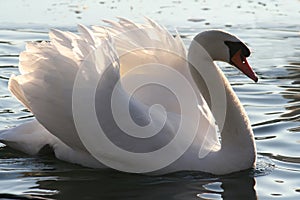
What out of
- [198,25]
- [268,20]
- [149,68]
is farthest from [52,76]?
[268,20]

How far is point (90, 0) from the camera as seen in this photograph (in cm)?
1427

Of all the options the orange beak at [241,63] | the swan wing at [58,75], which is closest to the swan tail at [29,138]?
the swan wing at [58,75]

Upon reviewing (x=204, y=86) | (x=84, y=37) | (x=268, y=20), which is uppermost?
(x=84, y=37)

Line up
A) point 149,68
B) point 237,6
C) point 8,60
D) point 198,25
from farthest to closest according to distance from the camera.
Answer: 1. point 237,6
2. point 198,25
3. point 8,60
4. point 149,68

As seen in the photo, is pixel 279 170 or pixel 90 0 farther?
pixel 90 0

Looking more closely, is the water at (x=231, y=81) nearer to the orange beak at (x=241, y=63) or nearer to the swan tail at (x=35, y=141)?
the swan tail at (x=35, y=141)

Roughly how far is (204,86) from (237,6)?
746 cm

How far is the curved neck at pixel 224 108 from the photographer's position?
6629 mm

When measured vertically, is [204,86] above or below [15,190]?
above

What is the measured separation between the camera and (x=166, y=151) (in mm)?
6398

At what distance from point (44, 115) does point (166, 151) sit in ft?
3.45

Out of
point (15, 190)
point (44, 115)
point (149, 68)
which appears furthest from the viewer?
point (149, 68)

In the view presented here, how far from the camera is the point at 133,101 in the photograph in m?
6.48

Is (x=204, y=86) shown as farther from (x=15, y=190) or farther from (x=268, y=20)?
(x=268, y=20)
